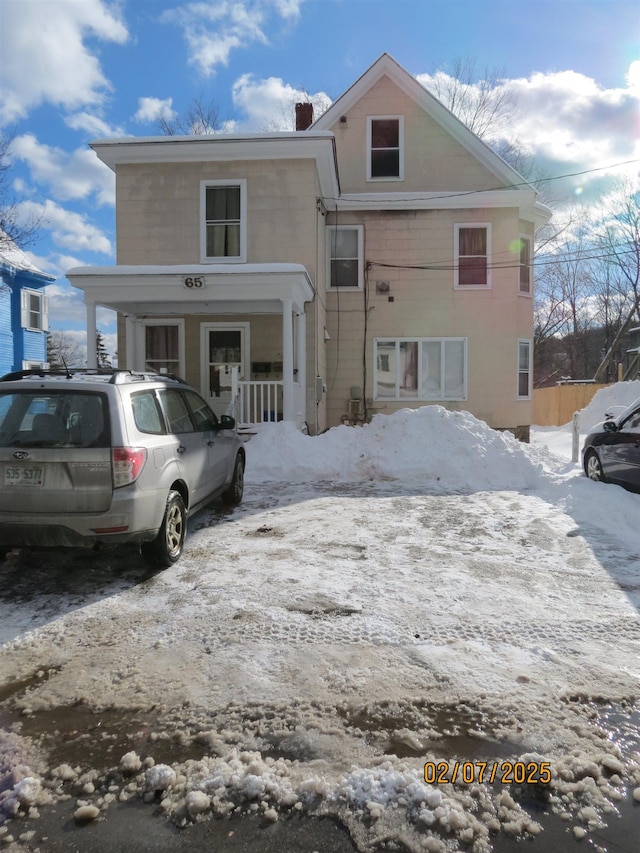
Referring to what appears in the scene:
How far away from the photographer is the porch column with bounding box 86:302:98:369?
12.3 meters

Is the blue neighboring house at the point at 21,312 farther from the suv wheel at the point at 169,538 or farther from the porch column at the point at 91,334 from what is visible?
the suv wheel at the point at 169,538

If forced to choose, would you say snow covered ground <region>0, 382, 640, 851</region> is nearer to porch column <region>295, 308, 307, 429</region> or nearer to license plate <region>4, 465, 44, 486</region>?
license plate <region>4, 465, 44, 486</region>

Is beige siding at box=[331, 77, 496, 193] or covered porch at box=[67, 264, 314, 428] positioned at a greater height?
beige siding at box=[331, 77, 496, 193]

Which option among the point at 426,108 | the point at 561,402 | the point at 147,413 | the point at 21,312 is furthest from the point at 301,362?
the point at 561,402

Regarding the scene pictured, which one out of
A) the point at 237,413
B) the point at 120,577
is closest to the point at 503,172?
the point at 237,413

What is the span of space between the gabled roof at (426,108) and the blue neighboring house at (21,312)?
14.5 metres

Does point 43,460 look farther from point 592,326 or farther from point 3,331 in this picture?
point 592,326

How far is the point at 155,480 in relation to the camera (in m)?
4.84

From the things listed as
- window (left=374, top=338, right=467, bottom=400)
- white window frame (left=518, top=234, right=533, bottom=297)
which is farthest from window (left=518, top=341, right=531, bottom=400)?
window (left=374, top=338, right=467, bottom=400)

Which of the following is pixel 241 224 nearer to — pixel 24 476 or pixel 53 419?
pixel 53 419

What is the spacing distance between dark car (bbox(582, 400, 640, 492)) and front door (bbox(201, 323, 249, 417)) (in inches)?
325

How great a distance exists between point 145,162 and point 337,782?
14.0 m

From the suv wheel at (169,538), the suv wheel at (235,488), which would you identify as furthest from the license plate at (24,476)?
the suv wheel at (235,488)
